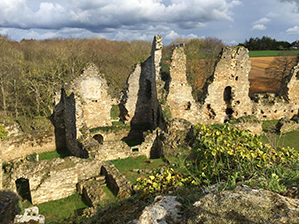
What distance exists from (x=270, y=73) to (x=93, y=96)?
29567mm

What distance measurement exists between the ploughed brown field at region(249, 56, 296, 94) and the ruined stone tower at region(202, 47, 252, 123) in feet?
53.7

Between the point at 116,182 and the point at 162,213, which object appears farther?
the point at 116,182

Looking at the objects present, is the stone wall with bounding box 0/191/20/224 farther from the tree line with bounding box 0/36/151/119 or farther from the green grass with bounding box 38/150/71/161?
the tree line with bounding box 0/36/151/119

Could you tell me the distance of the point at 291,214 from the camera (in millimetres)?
2150

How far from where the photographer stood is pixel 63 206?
34.3 ft

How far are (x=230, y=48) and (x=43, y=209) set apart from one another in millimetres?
18095

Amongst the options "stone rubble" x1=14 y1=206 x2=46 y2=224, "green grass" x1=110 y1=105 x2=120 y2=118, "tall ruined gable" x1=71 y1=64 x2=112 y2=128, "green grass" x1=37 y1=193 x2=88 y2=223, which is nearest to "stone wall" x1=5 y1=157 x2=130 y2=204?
"green grass" x1=37 y1=193 x2=88 y2=223

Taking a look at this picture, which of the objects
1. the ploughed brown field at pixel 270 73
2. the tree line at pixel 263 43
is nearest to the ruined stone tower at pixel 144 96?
the ploughed brown field at pixel 270 73

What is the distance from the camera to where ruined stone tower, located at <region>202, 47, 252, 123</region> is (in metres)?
20.1

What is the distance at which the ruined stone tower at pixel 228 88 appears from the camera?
20.1 meters

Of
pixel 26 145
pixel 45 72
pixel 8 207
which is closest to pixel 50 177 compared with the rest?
pixel 8 207

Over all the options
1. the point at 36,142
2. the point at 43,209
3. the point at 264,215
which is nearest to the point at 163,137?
the point at 43,209

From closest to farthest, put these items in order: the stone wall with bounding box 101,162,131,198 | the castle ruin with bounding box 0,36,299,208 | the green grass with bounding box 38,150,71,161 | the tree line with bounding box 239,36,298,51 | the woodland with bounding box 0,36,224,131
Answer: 1. the stone wall with bounding box 101,162,131,198
2. the castle ruin with bounding box 0,36,299,208
3. the green grass with bounding box 38,150,71,161
4. the woodland with bounding box 0,36,224,131
5. the tree line with bounding box 239,36,298,51

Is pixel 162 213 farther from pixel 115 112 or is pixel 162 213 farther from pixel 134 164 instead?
pixel 115 112
